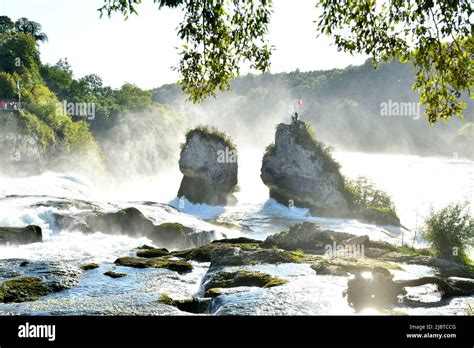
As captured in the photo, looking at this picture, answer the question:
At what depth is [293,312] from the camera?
14852 millimetres

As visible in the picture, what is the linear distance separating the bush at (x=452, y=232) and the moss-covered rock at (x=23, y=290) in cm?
2764

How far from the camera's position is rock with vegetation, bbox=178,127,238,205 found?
64.2 meters

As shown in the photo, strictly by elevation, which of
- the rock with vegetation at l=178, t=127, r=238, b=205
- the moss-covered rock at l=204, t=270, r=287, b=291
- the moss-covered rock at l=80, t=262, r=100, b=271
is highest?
the rock with vegetation at l=178, t=127, r=238, b=205

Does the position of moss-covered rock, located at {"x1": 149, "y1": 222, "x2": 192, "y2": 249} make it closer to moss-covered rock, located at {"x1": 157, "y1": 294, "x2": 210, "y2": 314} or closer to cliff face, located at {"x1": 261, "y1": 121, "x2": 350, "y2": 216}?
moss-covered rock, located at {"x1": 157, "y1": 294, "x2": 210, "y2": 314}

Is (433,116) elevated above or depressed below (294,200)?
above

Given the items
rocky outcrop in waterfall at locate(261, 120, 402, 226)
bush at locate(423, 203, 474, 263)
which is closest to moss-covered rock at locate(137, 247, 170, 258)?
bush at locate(423, 203, 474, 263)

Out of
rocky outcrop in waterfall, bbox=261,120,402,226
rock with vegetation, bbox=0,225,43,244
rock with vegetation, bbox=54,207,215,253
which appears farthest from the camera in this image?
rocky outcrop in waterfall, bbox=261,120,402,226

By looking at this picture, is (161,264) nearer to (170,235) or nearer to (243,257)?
(243,257)

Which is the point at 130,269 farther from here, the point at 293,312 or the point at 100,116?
the point at 100,116

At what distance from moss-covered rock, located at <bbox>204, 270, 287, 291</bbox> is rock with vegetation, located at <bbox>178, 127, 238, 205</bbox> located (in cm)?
4326

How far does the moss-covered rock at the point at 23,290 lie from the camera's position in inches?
652
